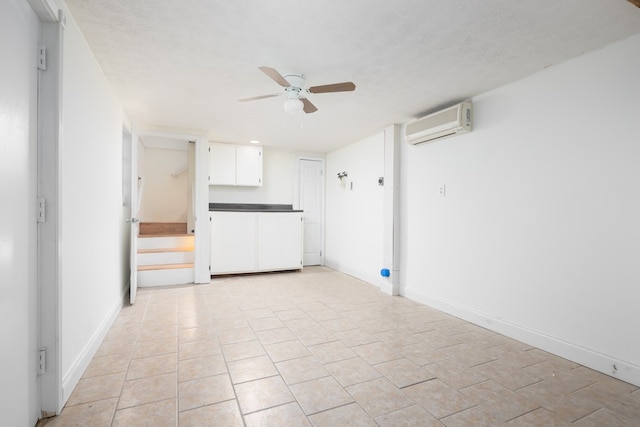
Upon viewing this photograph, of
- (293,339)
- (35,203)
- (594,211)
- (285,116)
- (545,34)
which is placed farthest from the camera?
(285,116)

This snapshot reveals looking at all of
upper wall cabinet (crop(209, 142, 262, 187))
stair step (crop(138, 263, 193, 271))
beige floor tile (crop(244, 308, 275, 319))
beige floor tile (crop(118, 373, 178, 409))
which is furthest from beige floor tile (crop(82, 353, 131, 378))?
upper wall cabinet (crop(209, 142, 262, 187))

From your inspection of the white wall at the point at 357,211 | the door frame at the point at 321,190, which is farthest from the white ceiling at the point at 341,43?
the door frame at the point at 321,190

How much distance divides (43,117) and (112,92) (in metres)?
1.65

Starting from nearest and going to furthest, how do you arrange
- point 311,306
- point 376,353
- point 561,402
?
1. point 561,402
2. point 376,353
3. point 311,306

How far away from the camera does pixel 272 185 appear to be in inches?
231

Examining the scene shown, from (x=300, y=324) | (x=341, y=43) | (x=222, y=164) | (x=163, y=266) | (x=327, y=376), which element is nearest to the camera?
(x=327, y=376)

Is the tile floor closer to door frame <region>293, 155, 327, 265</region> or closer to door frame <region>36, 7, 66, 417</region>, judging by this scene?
door frame <region>36, 7, 66, 417</region>

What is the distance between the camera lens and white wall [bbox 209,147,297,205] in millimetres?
5629

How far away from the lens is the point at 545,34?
199cm

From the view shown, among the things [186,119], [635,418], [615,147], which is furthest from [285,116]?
[635,418]

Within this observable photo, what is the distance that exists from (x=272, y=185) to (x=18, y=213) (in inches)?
179

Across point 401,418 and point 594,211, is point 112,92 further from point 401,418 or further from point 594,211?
point 594,211

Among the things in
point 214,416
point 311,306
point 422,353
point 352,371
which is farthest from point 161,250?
point 422,353

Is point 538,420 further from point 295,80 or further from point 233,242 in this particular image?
point 233,242
